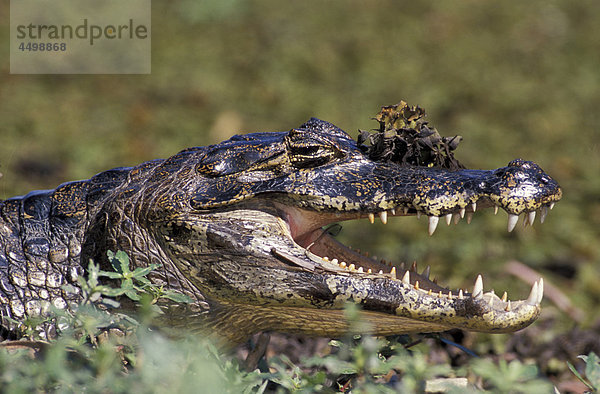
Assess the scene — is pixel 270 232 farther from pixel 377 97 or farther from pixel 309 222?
pixel 377 97

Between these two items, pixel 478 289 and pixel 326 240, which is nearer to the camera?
pixel 478 289

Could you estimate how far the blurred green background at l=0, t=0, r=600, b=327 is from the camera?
5.41 metres

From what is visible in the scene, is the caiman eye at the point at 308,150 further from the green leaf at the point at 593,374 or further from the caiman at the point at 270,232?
the green leaf at the point at 593,374

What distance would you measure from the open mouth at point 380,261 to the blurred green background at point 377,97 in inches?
72.9

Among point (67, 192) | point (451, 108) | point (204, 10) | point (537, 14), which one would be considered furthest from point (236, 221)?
point (537, 14)

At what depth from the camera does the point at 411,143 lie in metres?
2.91

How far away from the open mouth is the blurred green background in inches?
72.9

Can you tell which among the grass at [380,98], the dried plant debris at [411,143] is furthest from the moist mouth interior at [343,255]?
the grass at [380,98]

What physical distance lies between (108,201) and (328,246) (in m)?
0.97

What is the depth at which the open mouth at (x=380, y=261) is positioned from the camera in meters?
2.65

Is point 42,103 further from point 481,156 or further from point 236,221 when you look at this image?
point 236,221

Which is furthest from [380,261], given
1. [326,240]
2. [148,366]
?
[148,366]

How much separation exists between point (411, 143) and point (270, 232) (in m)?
0.69

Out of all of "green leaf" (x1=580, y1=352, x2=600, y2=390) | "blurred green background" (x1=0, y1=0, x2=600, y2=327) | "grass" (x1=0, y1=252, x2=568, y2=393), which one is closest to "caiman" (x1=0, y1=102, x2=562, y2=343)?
"grass" (x1=0, y1=252, x2=568, y2=393)
